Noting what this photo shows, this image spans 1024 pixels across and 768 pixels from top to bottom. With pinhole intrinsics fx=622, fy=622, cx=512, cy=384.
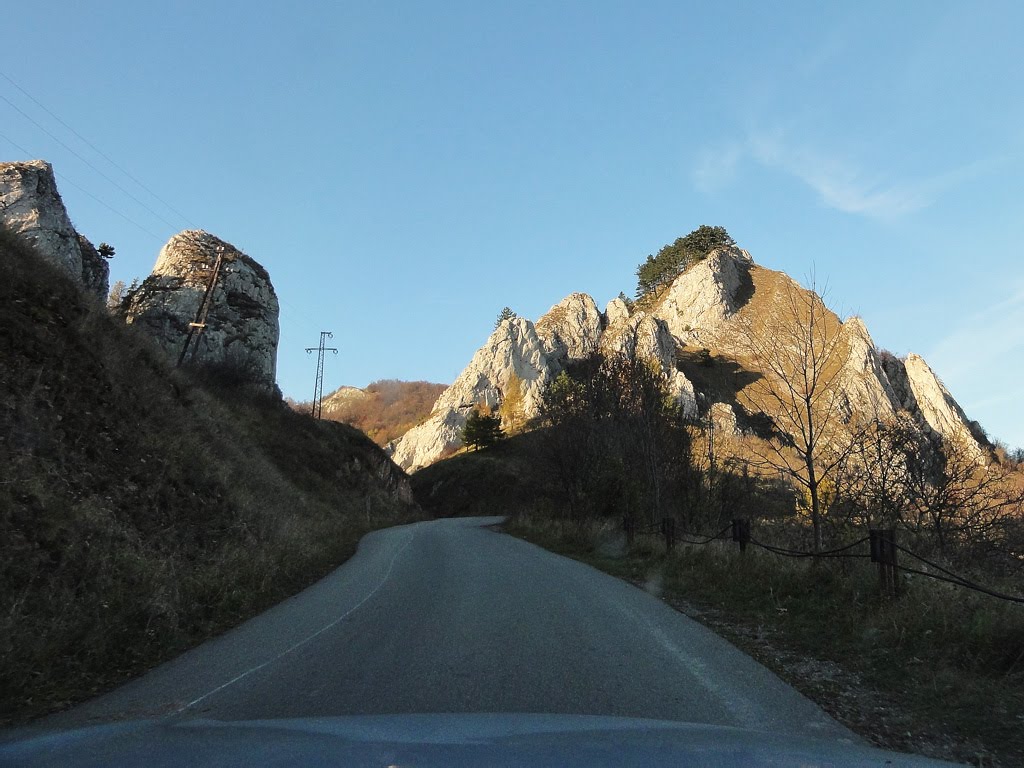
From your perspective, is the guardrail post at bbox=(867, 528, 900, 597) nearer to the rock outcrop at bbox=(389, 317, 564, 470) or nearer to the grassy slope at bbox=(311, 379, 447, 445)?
the rock outcrop at bbox=(389, 317, 564, 470)

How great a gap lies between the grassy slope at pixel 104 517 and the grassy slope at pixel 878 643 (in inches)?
243

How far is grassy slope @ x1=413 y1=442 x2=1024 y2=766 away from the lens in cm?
427

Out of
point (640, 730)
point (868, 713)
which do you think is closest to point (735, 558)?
point (868, 713)

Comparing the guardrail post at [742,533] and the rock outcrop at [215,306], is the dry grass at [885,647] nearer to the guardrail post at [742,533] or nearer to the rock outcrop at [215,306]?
the guardrail post at [742,533]

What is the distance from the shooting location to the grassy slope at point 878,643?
427cm

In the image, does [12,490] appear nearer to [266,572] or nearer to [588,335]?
[266,572]

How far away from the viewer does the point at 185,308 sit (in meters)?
38.0

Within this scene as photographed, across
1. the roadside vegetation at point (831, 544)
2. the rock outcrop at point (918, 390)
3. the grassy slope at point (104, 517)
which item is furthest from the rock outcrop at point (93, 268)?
the rock outcrop at point (918, 390)

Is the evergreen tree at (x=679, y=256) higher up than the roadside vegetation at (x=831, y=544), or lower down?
higher up

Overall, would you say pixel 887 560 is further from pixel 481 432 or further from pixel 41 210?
pixel 481 432

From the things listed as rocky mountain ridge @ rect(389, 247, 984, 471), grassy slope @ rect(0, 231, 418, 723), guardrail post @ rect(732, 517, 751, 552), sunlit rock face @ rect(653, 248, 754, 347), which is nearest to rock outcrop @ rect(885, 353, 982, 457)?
rocky mountain ridge @ rect(389, 247, 984, 471)

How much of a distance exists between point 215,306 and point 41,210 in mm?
13356

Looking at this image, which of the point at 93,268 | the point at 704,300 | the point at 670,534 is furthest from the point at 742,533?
the point at 704,300

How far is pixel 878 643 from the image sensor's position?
6.36 meters
